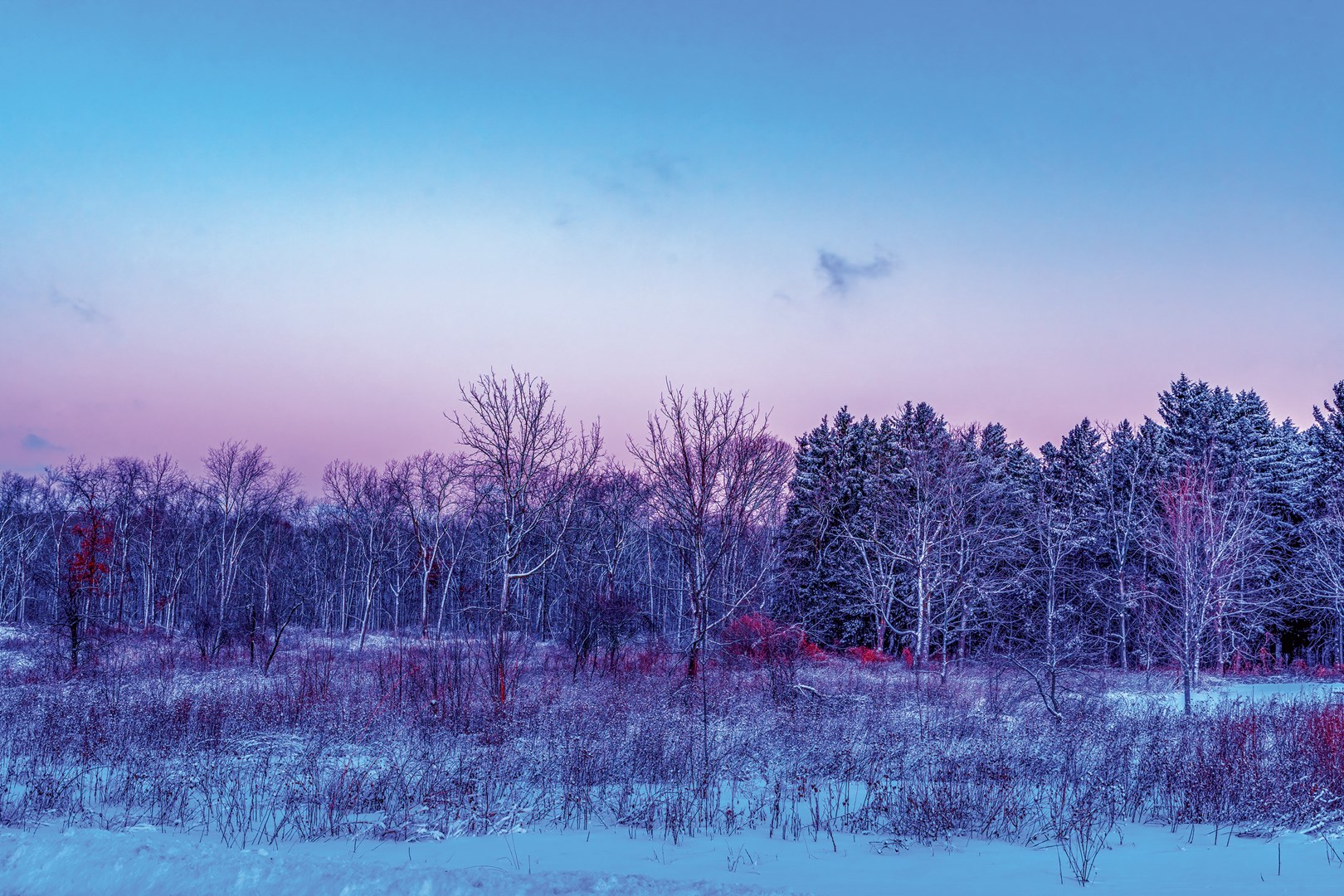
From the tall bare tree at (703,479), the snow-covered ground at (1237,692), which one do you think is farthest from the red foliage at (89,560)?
the snow-covered ground at (1237,692)

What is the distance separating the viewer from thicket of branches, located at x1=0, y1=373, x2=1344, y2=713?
63.2ft

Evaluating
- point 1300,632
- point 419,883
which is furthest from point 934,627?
point 419,883

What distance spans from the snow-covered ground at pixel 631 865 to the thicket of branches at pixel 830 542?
787 cm

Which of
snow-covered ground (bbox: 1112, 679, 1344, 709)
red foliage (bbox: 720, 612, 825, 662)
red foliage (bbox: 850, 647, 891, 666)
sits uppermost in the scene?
red foliage (bbox: 720, 612, 825, 662)

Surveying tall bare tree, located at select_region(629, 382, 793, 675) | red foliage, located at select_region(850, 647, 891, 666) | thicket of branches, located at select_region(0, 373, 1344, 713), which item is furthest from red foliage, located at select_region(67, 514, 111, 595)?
red foliage, located at select_region(850, 647, 891, 666)

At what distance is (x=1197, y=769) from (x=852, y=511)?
35057mm

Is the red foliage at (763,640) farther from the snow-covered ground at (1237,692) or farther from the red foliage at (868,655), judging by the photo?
the snow-covered ground at (1237,692)

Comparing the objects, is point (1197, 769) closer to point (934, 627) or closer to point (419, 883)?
point (419, 883)

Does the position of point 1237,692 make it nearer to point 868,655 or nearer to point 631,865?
point 868,655

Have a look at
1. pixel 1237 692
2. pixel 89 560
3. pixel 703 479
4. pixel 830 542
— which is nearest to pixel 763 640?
pixel 703 479

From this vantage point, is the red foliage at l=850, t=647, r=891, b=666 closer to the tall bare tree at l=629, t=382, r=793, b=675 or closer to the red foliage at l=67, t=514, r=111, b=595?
the tall bare tree at l=629, t=382, r=793, b=675

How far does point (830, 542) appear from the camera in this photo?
143ft

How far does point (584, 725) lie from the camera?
12.6 m

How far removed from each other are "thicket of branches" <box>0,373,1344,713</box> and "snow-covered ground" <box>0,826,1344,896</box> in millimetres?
7875
